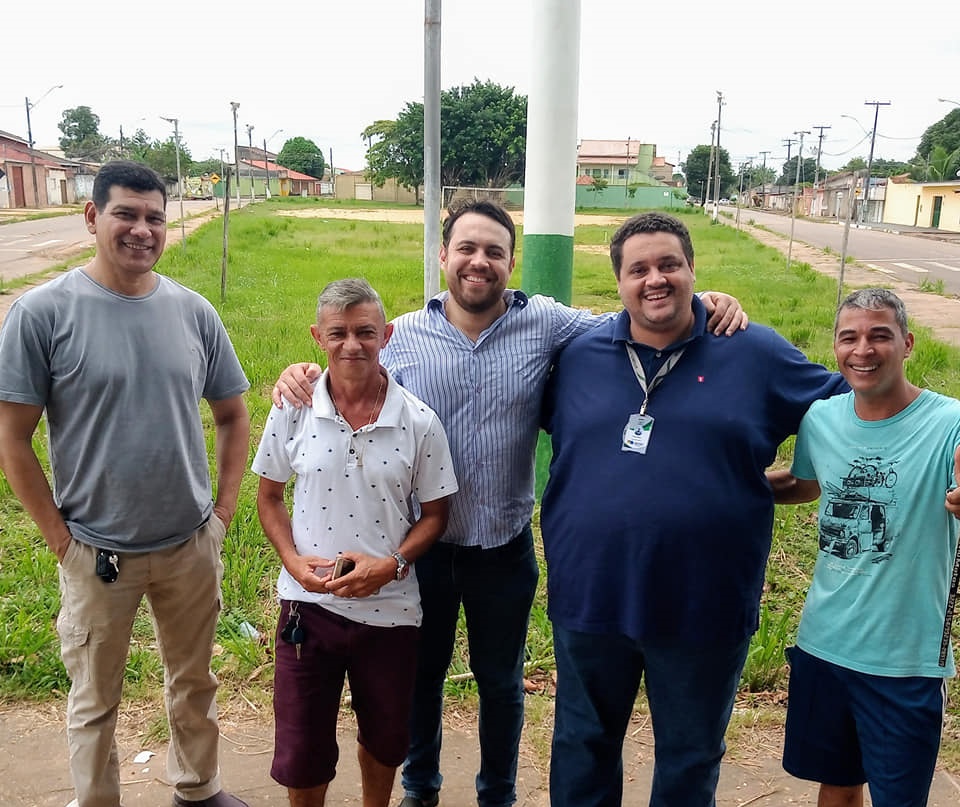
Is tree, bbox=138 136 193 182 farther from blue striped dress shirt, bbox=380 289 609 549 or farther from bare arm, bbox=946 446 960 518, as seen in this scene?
bare arm, bbox=946 446 960 518

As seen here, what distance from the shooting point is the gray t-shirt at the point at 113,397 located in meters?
2.30

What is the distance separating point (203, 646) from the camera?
8.73 feet

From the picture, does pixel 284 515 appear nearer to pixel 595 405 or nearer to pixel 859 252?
pixel 595 405

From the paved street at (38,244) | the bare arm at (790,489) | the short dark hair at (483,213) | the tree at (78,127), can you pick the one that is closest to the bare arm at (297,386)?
the short dark hair at (483,213)

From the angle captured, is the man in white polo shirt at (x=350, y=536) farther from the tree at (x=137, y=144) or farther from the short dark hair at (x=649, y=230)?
the tree at (x=137, y=144)

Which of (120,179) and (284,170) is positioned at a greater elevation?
(284,170)

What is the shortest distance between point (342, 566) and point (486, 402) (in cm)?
62

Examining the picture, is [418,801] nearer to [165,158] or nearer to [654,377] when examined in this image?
[654,377]

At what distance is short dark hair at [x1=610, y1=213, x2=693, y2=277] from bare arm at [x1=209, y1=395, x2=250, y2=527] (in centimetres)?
133

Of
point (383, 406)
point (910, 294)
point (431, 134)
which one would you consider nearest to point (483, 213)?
point (383, 406)

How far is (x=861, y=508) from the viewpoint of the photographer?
213 centimetres

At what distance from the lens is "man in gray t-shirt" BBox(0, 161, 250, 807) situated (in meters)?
2.31

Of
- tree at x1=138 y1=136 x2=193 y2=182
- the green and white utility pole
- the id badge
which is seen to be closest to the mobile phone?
the id badge

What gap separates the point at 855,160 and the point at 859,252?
54.7 metres
